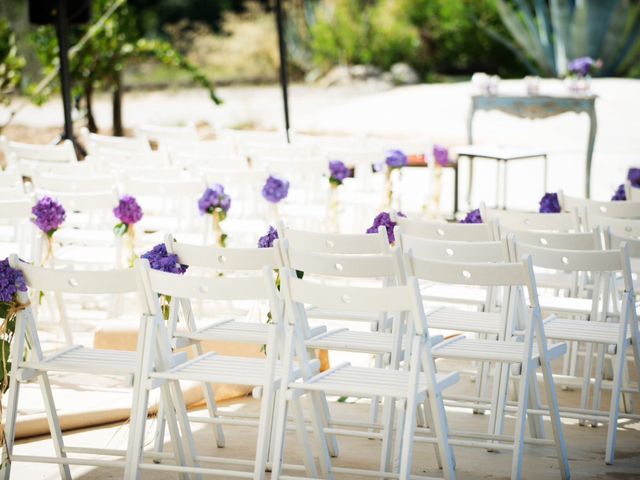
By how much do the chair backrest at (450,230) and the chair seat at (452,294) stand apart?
330mm

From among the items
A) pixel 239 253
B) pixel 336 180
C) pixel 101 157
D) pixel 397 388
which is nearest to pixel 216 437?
pixel 239 253

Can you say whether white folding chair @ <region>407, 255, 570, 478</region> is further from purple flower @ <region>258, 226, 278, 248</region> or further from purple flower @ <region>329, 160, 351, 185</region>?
purple flower @ <region>329, 160, 351, 185</region>

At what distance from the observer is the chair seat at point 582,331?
14.2 ft

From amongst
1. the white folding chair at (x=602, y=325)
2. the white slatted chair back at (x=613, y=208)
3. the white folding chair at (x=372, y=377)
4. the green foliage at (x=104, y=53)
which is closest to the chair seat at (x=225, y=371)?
the white folding chair at (x=372, y=377)

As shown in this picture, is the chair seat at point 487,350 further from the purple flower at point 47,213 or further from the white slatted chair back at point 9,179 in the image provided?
the white slatted chair back at point 9,179

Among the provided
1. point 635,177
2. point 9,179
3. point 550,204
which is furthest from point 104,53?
point 550,204

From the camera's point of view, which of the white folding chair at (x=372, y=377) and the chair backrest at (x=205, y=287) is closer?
the white folding chair at (x=372, y=377)

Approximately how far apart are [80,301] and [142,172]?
90 cm

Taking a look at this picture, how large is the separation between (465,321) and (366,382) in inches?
39.9

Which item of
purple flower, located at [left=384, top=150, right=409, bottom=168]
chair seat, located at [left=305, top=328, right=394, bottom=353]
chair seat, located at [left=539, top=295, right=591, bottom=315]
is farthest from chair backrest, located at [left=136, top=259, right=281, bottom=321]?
purple flower, located at [left=384, top=150, right=409, bottom=168]

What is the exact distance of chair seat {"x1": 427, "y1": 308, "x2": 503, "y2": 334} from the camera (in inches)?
179

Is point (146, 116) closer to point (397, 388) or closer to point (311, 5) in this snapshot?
point (311, 5)

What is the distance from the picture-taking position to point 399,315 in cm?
428

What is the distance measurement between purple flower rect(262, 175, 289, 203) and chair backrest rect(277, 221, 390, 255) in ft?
5.00
